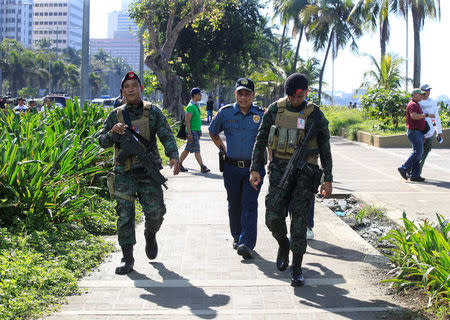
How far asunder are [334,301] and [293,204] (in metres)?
0.84

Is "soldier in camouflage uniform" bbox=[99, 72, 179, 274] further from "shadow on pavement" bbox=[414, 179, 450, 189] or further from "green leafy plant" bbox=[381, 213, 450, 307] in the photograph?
"shadow on pavement" bbox=[414, 179, 450, 189]

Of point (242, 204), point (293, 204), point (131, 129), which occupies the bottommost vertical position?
point (242, 204)

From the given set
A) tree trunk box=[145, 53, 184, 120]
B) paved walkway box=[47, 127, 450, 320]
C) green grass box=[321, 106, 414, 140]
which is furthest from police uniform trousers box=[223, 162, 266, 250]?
tree trunk box=[145, 53, 184, 120]

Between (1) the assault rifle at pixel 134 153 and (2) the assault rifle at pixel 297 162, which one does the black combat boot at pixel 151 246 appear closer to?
(1) the assault rifle at pixel 134 153

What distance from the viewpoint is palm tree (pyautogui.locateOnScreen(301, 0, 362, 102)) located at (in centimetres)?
3978

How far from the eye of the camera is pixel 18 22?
18188 centimetres

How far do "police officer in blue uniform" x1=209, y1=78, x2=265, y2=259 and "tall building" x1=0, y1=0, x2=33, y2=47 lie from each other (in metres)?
177

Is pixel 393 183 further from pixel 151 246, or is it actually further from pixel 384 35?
pixel 384 35

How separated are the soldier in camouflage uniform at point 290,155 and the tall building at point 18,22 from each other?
177886mm

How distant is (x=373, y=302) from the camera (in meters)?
4.55

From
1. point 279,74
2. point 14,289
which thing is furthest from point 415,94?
point 279,74

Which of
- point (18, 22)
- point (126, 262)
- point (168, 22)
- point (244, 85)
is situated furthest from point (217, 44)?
point (18, 22)

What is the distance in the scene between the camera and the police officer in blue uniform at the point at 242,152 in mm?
5805

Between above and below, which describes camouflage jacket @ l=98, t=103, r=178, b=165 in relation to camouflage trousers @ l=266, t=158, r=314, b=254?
Answer: above
